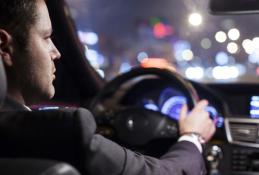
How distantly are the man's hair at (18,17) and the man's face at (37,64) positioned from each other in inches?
1.0

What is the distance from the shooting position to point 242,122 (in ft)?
10.7

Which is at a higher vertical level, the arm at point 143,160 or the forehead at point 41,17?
the forehead at point 41,17

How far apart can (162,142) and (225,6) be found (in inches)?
32.4

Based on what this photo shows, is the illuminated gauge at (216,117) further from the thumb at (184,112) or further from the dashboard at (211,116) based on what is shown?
the thumb at (184,112)

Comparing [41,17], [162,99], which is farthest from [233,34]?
[41,17]

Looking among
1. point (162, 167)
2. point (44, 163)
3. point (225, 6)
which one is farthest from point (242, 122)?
point (44, 163)

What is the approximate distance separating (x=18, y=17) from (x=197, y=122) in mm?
1107

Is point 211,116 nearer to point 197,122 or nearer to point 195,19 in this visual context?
point 197,122

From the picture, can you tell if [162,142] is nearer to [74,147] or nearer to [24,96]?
[24,96]

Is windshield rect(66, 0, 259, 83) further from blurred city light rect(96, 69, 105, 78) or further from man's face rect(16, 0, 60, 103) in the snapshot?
man's face rect(16, 0, 60, 103)

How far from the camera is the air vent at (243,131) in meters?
3.23

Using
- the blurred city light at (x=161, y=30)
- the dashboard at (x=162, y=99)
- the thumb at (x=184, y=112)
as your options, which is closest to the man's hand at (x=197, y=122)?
the thumb at (x=184, y=112)

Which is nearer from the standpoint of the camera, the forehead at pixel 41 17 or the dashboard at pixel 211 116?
the forehead at pixel 41 17

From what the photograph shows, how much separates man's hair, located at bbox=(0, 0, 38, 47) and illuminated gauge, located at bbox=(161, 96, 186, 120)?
1.33 m
